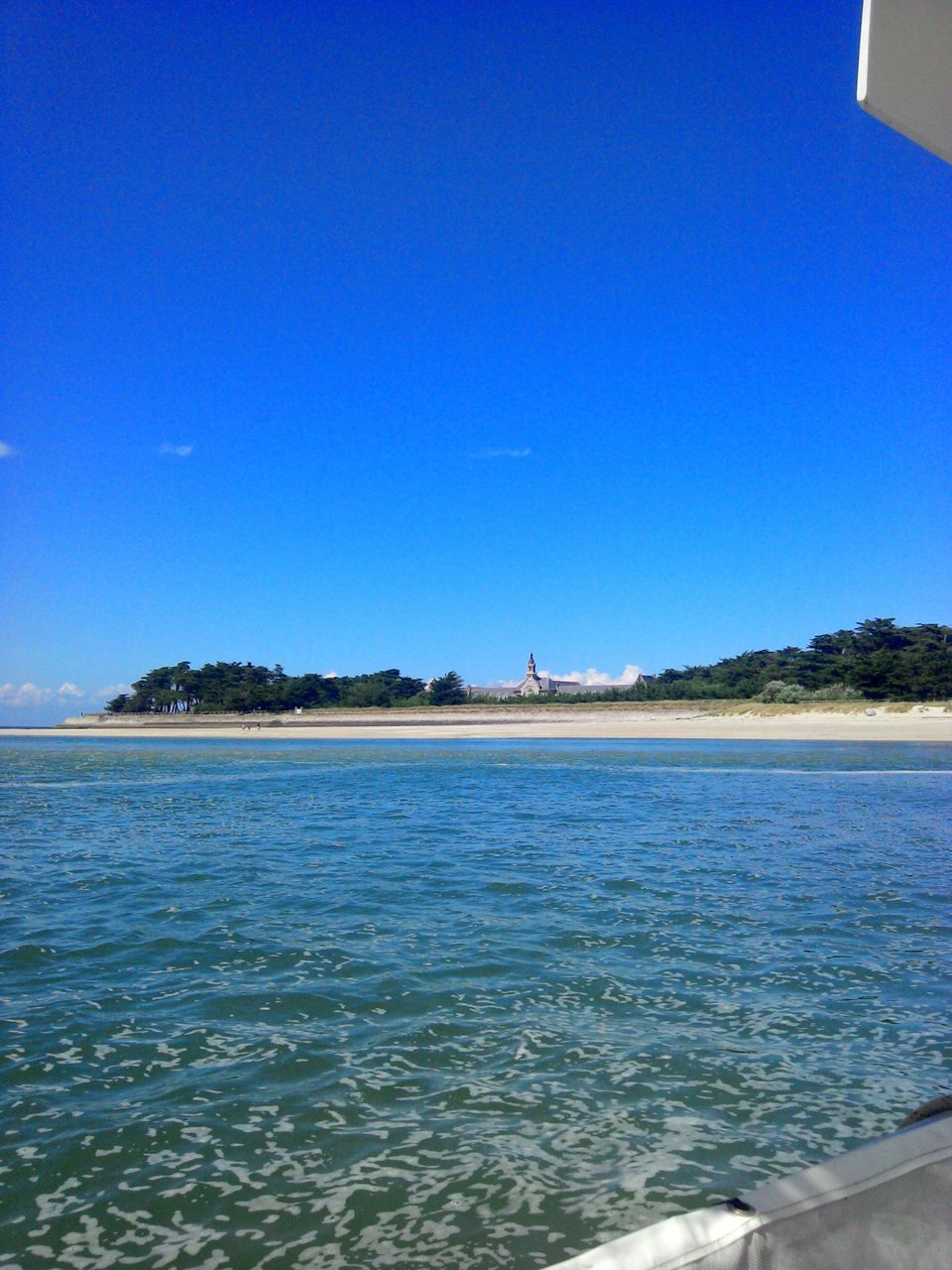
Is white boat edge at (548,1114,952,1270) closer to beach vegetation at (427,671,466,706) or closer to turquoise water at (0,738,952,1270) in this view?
turquoise water at (0,738,952,1270)

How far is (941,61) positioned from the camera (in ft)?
7.18

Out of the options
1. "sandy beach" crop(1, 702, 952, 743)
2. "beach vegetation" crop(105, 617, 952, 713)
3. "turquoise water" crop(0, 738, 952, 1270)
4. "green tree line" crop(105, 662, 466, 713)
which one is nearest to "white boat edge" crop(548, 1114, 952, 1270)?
"turquoise water" crop(0, 738, 952, 1270)

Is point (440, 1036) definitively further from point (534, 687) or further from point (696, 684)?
point (534, 687)

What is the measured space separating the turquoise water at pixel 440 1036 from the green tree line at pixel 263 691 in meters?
75.2

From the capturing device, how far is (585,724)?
6606 cm

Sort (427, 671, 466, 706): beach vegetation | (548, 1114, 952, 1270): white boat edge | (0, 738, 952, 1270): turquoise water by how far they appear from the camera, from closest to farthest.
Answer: (548, 1114, 952, 1270): white boat edge < (0, 738, 952, 1270): turquoise water < (427, 671, 466, 706): beach vegetation

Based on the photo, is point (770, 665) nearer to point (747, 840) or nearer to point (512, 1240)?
point (747, 840)

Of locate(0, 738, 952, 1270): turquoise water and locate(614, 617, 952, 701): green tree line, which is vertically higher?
locate(614, 617, 952, 701): green tree line

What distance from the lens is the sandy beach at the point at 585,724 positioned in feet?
151

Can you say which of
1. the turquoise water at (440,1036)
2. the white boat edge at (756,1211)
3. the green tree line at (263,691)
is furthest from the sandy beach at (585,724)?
the white boat edge at (756,1211)

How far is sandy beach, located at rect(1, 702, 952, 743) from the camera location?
46000mm

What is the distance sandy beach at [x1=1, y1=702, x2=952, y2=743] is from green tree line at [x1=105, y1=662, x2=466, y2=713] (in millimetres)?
3644

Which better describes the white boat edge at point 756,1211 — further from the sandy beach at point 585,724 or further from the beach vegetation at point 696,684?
the beach vegetation at point 696,684

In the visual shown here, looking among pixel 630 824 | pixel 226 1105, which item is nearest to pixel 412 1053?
pixel 226 1105
